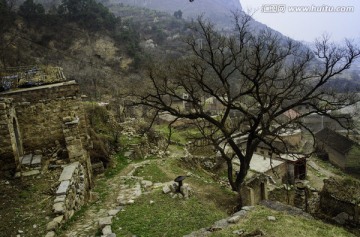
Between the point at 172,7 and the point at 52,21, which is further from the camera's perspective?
the point at 172,7

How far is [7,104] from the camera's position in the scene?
10.5m

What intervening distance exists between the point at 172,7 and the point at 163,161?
589 ft

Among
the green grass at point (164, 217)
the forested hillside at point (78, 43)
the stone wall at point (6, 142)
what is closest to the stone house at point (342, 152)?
the green grass at point (164, 217)

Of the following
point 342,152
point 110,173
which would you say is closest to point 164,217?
point 110,173

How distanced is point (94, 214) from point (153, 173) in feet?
18.2

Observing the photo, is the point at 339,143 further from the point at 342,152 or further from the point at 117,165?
the point at 117,165

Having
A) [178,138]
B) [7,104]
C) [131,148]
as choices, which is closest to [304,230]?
[7,104]

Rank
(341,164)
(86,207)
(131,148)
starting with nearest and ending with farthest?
(86,207), (131,148), (341,164)

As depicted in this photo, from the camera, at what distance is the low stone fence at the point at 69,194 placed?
823 cm

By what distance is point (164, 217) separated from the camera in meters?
8.87

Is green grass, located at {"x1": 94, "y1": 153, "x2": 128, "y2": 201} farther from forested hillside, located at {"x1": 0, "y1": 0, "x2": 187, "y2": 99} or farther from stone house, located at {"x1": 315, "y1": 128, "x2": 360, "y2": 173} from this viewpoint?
stone house, located at {"x1": 315, "y1": 128, "x2": 360, "y2": 173}

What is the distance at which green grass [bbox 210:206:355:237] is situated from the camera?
23.3 ft

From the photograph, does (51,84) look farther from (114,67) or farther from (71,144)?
(114,67)

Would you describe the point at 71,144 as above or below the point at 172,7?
below
